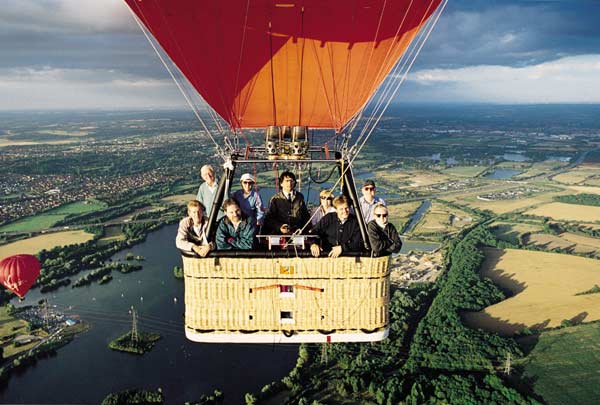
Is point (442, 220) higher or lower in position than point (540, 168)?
lower

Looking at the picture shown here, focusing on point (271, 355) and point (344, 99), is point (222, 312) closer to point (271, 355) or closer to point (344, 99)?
point (344, 99)

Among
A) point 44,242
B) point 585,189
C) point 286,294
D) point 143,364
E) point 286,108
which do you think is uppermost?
point 286,108

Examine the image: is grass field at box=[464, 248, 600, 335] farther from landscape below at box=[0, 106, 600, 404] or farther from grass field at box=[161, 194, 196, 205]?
grass field at box=[161, 194, 196, 205]

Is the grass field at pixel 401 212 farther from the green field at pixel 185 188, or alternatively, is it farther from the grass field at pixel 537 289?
the green field at pixel 185 188

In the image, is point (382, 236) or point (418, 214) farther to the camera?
point (418, 214)

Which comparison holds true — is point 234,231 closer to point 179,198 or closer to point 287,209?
point 287,209

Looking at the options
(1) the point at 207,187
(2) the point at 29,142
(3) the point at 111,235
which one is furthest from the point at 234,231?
(2) the point at 29,142

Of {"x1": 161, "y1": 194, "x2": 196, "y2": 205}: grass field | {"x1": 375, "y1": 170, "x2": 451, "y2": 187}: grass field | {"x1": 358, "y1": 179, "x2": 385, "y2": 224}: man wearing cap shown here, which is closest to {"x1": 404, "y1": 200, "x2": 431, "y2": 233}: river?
{"x1": 375, "y1": 170, "x2": 451, "y2": 187}: grass field
